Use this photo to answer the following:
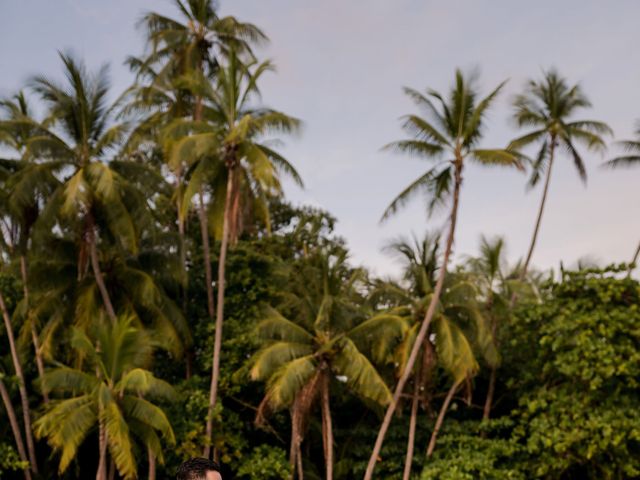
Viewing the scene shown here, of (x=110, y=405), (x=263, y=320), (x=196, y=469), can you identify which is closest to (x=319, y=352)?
(x=263, y=320)

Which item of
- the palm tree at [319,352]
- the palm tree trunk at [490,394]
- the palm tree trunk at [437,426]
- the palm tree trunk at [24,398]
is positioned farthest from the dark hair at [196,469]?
the palm tree trunk at [490,394]

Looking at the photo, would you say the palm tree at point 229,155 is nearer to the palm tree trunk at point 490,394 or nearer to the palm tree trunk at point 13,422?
the palm tree trunk at point 13,422

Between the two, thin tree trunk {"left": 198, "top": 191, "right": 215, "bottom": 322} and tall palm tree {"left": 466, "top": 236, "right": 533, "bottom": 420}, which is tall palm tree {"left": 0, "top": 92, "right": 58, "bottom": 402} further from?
tall palm tree {"left": 466, "top": 236, "right": 533, "bottom": 420}

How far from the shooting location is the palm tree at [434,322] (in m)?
17.2

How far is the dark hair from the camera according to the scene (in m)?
2.42

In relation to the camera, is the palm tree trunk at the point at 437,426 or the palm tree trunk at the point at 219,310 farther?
the palm tree trunk at the point at 437,426

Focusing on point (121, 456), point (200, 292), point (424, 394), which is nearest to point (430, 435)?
point (424, 394)

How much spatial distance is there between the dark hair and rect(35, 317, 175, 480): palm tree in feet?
37.6

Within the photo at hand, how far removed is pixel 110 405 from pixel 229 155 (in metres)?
6.31

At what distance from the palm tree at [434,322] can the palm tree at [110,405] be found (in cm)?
607

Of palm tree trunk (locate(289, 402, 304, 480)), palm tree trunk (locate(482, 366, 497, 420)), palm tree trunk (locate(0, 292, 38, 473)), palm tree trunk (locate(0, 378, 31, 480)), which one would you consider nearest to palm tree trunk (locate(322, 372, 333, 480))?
palm tree trunk (locate(289, 402, 304, 480))

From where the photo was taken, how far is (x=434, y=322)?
17.6 m

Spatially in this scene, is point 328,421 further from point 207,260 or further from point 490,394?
point 207,260

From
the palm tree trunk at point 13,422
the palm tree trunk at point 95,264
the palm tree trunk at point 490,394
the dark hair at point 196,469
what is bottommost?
the dark hair at point 196,469
